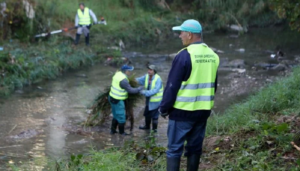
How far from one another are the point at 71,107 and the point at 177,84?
7728 mm

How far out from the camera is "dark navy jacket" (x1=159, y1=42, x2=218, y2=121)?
5.19 meters

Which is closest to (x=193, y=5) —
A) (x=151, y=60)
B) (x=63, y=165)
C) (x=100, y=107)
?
(x=151, y=60)

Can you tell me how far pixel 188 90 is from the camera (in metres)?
5.28

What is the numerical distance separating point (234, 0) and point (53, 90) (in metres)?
16.0

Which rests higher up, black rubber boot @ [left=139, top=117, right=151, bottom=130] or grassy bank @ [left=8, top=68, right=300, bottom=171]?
grassy bank @ [left=8, top=68, right=300, bottom=171]

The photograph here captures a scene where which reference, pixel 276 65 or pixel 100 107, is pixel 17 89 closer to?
pixel 100 107

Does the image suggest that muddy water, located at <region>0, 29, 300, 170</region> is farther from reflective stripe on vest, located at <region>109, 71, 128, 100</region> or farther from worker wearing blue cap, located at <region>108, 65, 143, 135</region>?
reflective stripe on vest, located at <region>109, 71, 128, 100</region>

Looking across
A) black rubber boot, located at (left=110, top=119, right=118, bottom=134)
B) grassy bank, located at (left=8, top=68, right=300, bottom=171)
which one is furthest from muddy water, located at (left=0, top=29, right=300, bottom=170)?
grassy bank, located at (left=8, top=68, right=300, bottom=171)

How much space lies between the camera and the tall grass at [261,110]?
8286 mm

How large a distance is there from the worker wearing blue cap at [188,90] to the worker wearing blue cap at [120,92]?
14.5 feet

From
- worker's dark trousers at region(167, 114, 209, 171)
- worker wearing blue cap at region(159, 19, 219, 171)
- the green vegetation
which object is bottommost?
worker's dark trousers at region(167, 114, 209, 171)

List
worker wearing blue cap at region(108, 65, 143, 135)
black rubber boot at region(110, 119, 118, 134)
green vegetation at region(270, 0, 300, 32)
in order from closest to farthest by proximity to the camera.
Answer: green vegetation at region(270, 0, 300, 32) → worker wearing blue cap at region(108, 65, 143, 135) → black rubber boot at region(110, 119, 118, 134)

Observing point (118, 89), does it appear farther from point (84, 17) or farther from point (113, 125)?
point (84, 17)

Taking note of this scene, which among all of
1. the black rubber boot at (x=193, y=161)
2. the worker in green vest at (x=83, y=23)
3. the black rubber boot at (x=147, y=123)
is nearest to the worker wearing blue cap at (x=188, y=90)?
the black rubber boot at (x=193, y=161)
